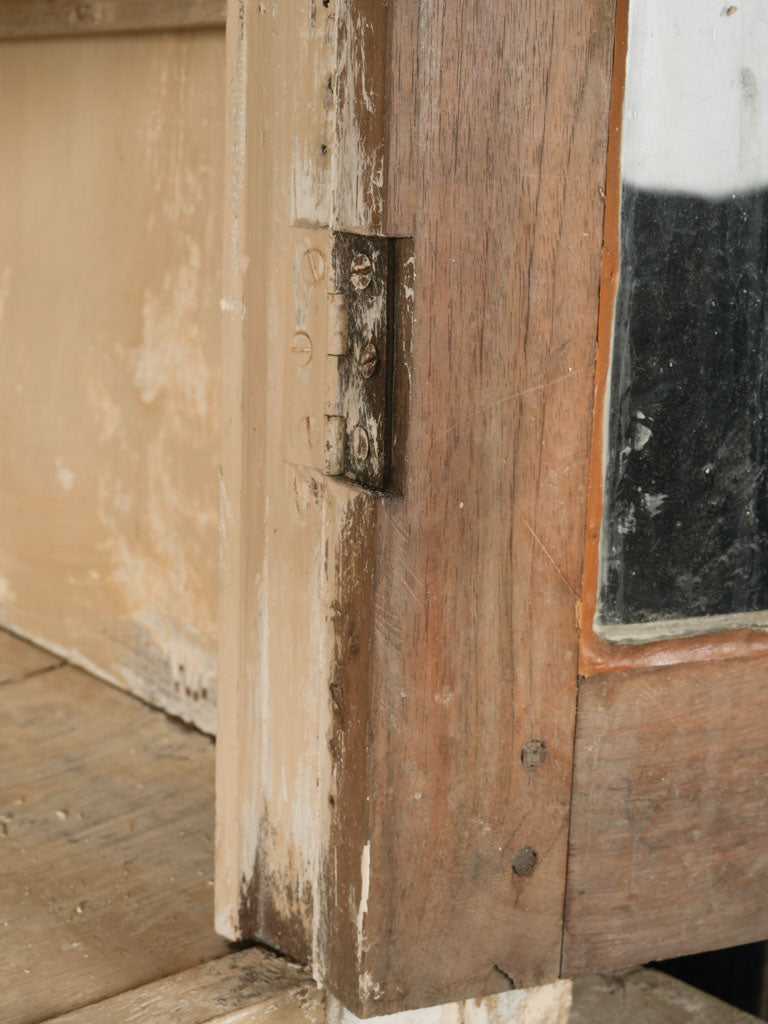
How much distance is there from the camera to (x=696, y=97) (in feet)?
3.89

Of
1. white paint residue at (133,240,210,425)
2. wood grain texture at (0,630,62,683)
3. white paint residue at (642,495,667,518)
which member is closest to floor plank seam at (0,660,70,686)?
wood grain texture at (0,630,62,683)

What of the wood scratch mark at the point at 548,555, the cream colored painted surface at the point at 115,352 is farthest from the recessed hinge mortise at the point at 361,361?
the cream colored painted surface at the point at 115,352

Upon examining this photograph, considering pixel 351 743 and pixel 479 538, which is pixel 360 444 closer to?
pixel 479 538

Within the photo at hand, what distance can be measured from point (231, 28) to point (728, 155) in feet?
1.60

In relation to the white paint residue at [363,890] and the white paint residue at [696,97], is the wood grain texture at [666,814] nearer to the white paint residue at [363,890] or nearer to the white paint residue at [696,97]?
the white paint residue at [363,890]

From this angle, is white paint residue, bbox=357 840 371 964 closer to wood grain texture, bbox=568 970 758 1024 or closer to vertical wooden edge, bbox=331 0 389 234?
vertical wooden edge, bbox=331 0 389 234

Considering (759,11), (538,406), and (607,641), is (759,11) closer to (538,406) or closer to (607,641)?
(538,406)

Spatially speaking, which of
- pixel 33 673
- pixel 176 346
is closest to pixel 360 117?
pixel 176 346

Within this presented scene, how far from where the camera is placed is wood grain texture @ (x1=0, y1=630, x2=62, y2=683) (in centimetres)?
232

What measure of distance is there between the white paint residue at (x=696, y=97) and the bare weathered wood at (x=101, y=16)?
33.1 inches

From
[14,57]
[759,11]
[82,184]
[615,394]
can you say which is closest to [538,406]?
[615,394]

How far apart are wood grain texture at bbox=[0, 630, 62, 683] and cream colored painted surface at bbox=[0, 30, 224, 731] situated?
0.10ft

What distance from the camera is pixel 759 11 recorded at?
120 cm

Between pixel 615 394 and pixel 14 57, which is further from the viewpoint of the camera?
pixel 14 57
